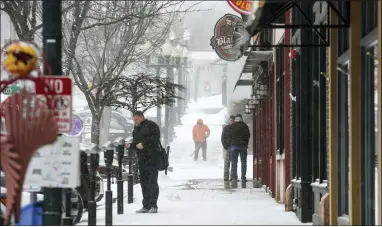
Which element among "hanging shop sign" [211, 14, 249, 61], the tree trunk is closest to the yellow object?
"hanging shop sign" [211, 14, 249, 61]

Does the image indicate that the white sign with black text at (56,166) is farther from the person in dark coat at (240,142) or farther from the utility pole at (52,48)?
the person in dark coat at (240,142)

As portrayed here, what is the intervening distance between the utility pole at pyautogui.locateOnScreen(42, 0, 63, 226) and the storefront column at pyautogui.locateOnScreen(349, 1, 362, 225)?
12.9ft

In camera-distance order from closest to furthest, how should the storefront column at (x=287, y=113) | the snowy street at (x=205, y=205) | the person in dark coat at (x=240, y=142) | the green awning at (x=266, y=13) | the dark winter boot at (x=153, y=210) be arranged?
the green awning at (x=266, y=13) → the snowy street at (x=205, y=205) → the dark winter boot at (x=153, y=210) → the storefront column at (x=287, y=113) → the person in dark coat at (x=240, y=142)

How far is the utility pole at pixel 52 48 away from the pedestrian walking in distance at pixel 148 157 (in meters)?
8.83

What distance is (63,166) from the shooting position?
927 cm

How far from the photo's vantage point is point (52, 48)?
360 inches

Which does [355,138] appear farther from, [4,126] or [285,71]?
[285,71]

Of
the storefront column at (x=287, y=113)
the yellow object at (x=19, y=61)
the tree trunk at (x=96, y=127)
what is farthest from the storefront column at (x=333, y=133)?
the tree trunk at (x=96, y=127)

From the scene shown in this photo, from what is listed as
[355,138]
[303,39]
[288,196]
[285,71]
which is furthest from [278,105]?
[355,138]

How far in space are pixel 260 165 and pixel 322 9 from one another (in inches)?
565

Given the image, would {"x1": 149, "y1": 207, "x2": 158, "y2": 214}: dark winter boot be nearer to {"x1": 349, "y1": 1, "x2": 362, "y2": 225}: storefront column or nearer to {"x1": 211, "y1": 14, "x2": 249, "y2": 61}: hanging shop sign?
{"x1": 349, "y1": 1, "x2": 362, "y2": 225}: storefront column

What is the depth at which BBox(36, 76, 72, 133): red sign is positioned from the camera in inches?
358

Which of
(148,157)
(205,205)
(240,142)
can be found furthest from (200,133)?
(148,157)

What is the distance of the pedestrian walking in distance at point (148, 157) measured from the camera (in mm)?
18109
